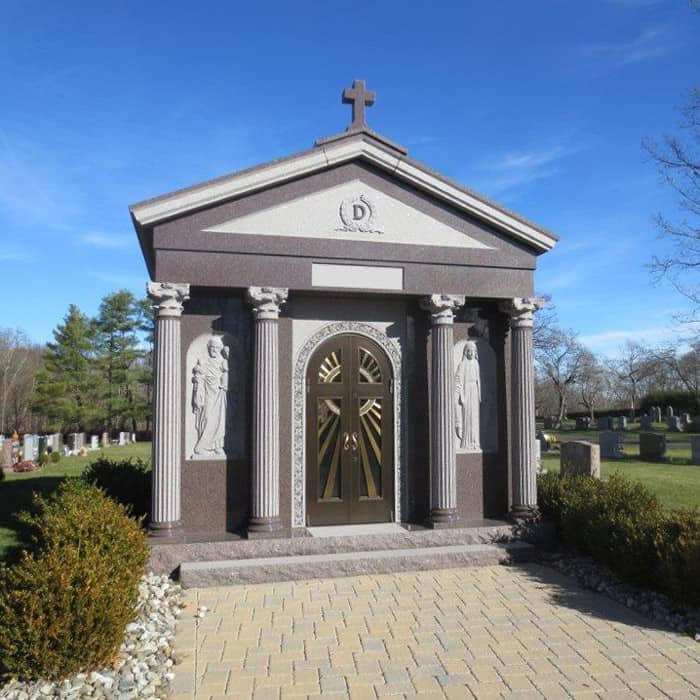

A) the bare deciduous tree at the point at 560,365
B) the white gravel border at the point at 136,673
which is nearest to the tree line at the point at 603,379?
the bare deciduous tree at the point at 560,365

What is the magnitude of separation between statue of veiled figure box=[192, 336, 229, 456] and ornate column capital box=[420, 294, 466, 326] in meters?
2.94

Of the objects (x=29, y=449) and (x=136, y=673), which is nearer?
(x=136, y=673)

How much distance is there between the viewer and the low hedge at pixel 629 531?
5801mm

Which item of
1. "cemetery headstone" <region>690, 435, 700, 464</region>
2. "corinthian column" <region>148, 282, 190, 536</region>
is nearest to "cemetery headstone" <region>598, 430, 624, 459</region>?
"cemetery headstone" <region>690, 435, 700, 464</region>

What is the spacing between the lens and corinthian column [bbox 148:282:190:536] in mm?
7414

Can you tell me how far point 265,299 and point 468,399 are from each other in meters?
3.27

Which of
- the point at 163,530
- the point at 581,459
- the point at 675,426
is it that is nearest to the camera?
the point at 163,530

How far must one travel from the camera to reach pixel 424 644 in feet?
17.0

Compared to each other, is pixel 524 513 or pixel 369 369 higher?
pixel 369 369

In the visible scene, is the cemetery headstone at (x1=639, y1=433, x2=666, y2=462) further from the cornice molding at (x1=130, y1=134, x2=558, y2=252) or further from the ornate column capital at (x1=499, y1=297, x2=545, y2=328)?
the cornice molding at (x1=130, y1=134, x2=558, y2=252)

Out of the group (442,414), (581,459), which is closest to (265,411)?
(442,414)

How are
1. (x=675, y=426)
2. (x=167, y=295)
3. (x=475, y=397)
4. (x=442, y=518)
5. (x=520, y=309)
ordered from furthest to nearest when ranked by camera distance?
1. (x=675, y=426)
2. (x=475, y=397)
3. (x=520, y=309)
4. (x=442, y=518)
5. (x=167, y=295)

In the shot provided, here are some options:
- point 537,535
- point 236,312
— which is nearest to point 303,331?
point 236,312

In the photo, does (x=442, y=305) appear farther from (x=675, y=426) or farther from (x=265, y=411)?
(x=675, y=426)
